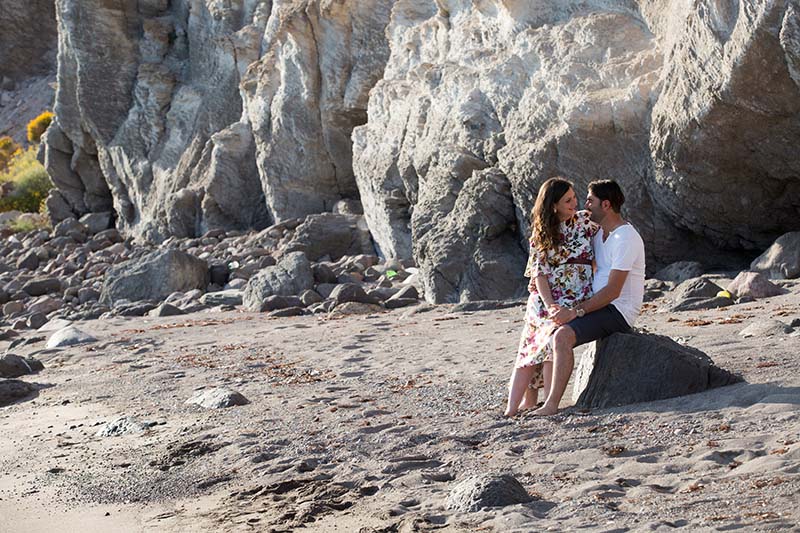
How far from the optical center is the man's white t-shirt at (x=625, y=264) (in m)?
5.85

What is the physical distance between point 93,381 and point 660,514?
267 inches

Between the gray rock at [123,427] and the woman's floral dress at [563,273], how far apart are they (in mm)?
2595

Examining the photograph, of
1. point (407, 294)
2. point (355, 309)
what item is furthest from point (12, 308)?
point (355, 309)

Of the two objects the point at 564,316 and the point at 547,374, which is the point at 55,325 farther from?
the point at 564,316

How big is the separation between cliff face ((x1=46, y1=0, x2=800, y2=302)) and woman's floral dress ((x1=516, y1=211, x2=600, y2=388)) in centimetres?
339

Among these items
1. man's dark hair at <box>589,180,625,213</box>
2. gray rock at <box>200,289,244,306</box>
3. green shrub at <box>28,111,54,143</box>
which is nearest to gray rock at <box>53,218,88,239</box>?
gray rock at <box>200,289,244,306</box>

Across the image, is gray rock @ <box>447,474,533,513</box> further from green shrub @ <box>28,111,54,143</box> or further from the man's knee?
green shrub @ <box>28,111,54,143</box>

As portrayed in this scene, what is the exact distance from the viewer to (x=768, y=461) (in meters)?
4.44

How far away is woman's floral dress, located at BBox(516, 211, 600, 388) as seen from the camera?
19.8ft

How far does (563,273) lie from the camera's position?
606 centimetres

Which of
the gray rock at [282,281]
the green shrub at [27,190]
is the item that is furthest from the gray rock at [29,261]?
the gray rock at [282,281]

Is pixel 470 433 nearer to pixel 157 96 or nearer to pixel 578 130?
pixel 578 130

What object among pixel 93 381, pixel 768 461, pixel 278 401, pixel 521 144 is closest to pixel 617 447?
pixel 768 461

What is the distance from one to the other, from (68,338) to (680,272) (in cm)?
694
